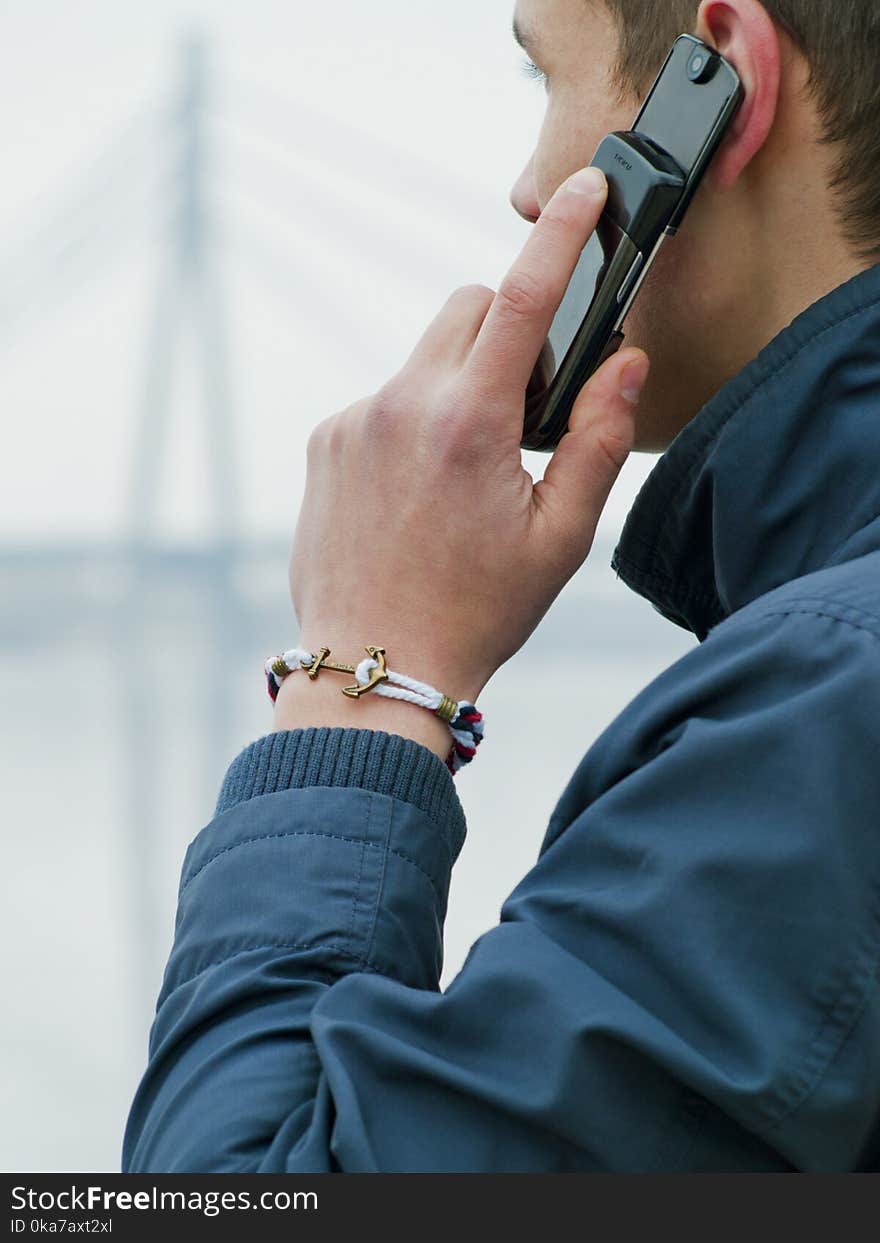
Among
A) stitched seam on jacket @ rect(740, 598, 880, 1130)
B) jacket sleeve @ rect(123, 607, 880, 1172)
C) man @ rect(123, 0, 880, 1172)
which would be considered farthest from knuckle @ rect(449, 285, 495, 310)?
stitched seam on jacket @ rect(740, 598, 880, 1130)

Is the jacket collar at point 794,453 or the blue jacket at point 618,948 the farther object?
the jacket collar at point 794,453

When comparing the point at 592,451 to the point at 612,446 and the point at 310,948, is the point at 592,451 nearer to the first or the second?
the point at 612,446

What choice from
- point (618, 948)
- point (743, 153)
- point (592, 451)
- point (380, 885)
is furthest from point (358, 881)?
point (743, 153)

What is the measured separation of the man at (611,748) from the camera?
44cm

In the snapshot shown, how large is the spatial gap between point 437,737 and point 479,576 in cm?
7

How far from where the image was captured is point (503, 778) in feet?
13.3

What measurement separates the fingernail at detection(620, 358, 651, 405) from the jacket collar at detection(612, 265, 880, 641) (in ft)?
0.12

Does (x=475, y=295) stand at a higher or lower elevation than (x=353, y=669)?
higher

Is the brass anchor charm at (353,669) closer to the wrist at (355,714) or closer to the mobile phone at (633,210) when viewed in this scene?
the wrist at (355,714)

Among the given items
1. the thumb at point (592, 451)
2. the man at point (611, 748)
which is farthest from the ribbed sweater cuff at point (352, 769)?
the thumb at point (592, 451)

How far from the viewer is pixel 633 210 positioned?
60 cm

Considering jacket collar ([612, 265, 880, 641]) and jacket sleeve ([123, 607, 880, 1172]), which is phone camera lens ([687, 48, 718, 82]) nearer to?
jacket collar ([612, 265, 880, 641])

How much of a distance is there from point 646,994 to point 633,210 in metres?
0.33

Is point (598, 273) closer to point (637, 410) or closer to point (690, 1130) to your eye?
point (637, 410)
